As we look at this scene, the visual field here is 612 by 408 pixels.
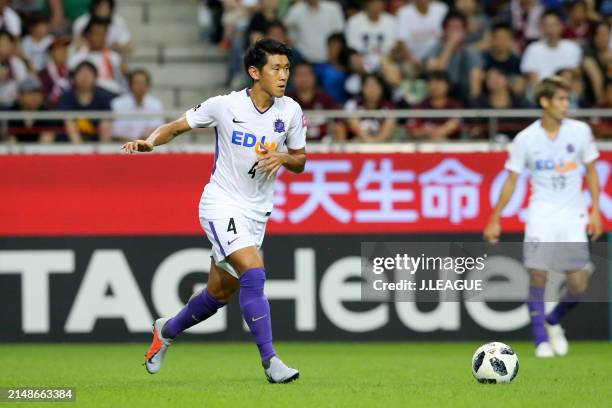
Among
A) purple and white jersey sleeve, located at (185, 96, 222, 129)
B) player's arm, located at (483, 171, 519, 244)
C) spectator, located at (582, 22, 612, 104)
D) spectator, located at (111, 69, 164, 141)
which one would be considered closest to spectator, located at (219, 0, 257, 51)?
spectator, located at (111, 69, 164, 141)

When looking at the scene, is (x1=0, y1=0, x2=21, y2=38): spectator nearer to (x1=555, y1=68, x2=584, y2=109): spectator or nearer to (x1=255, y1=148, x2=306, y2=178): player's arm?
(x1=555, y1=68, x2=584, y2=109): spectator

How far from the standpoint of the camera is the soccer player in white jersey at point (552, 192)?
12.9 m

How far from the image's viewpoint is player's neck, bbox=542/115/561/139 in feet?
42.5

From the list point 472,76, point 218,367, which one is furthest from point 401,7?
point 218,367

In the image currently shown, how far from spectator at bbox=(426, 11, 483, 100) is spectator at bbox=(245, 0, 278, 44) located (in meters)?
2.12

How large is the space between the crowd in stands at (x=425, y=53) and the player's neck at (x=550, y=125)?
2498 mm

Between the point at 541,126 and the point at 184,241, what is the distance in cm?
430

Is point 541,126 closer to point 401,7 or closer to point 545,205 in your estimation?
point 545,205

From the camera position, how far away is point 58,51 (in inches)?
682

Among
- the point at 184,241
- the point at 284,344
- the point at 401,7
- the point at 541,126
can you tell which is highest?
the point at 401,7

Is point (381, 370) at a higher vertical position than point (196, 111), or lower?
lower

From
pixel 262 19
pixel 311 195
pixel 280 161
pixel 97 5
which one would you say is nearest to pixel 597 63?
pixel 262 19

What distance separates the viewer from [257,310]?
32.0ft

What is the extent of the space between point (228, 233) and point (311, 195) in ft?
16.8
